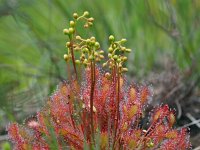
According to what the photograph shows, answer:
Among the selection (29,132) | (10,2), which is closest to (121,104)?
(29,132)

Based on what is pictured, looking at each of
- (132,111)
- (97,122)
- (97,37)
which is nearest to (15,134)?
(97,122)

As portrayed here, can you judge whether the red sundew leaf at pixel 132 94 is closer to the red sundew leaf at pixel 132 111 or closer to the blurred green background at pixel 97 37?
the red sundew leaf at pixel 132 111

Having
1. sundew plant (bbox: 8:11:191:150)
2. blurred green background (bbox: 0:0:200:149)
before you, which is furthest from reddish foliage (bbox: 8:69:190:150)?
blurred green background (bbox: 0:0:200:149)

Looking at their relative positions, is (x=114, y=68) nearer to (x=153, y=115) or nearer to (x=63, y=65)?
(x=153, y=115)

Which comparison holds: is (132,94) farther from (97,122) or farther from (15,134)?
(15,134)

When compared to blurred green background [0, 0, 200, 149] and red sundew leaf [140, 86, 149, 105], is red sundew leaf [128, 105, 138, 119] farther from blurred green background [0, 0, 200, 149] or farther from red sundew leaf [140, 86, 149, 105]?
blurred green background [0, 0, 200, 149]

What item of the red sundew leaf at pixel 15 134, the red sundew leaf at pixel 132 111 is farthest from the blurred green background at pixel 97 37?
the red sundew leaf at pixel 132 111
